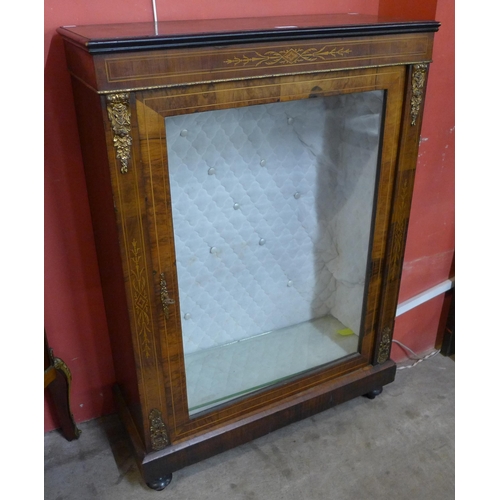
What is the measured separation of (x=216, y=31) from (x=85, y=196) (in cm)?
50

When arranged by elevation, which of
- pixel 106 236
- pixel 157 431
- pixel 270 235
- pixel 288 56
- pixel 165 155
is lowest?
pixel 157 431

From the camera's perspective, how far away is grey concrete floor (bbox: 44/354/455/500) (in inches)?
48.1

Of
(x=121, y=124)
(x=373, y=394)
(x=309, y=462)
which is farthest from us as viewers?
(x=373, y=394)

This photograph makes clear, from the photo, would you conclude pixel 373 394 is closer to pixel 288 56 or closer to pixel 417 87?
pixel 417 87

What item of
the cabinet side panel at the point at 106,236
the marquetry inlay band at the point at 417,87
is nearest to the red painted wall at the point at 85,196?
the cabinet side panel at the point at 106,236

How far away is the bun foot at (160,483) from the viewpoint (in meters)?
1.20

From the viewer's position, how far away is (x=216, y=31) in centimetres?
85

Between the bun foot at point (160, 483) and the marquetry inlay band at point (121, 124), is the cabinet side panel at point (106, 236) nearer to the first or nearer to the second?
the marquetry inlay band at point (121, 124)

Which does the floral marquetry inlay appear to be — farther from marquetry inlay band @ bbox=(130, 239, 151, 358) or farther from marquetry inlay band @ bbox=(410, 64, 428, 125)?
marquetry inlay band @ bbox=(130, 239, 151, 358)

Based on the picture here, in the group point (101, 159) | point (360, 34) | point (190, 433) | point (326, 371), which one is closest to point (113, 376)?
point (190, 433)

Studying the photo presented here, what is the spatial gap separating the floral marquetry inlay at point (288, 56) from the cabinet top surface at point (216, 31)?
2 cm

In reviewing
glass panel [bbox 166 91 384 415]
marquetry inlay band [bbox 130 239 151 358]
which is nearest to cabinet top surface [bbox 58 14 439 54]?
glass panel [bbox 166 91 384 415]

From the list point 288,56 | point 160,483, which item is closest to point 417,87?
point 288,56

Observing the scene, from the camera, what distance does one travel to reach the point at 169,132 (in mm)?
949
